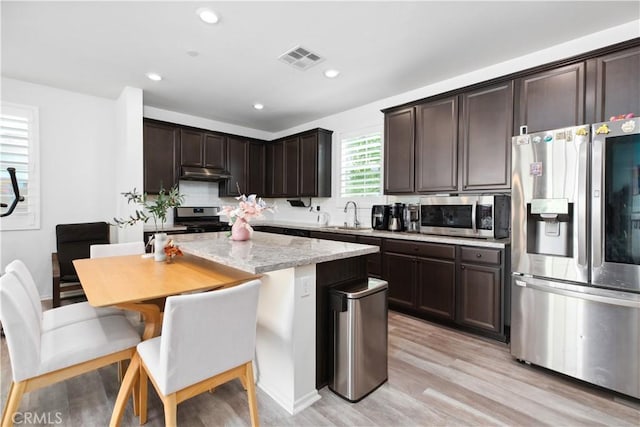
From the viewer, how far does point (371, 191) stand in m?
4.42

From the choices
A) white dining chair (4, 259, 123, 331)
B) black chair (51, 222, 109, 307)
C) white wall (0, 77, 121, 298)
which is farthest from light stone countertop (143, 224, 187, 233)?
white dining chair (4, 259, 123, 331)

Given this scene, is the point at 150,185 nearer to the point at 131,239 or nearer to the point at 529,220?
the point at 131,239

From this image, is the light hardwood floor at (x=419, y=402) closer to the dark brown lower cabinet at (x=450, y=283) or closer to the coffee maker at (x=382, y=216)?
the dark brown lower cabinet at (x=450, y=283)

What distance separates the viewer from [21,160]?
144 inches

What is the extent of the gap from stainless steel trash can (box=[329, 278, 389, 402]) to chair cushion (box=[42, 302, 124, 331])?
1.45 m

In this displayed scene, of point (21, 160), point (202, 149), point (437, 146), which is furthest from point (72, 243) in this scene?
point (437, 146)

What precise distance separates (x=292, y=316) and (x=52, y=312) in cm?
159

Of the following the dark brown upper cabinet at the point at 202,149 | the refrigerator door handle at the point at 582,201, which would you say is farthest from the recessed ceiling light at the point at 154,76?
the refrigerator door handle at the point at 582,201

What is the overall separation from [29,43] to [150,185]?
2002 millimetres

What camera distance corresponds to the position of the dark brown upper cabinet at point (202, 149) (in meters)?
4.71

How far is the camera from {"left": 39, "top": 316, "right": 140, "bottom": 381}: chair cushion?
4.82 feet

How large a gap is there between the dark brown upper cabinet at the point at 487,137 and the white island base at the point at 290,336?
2199mm

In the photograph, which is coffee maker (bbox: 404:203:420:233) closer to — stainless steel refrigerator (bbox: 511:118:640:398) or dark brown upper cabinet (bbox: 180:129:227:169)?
stainless steel refrigerator (bbox: 511:118:640:398)

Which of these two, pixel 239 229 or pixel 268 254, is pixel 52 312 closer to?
pixel 239 229
